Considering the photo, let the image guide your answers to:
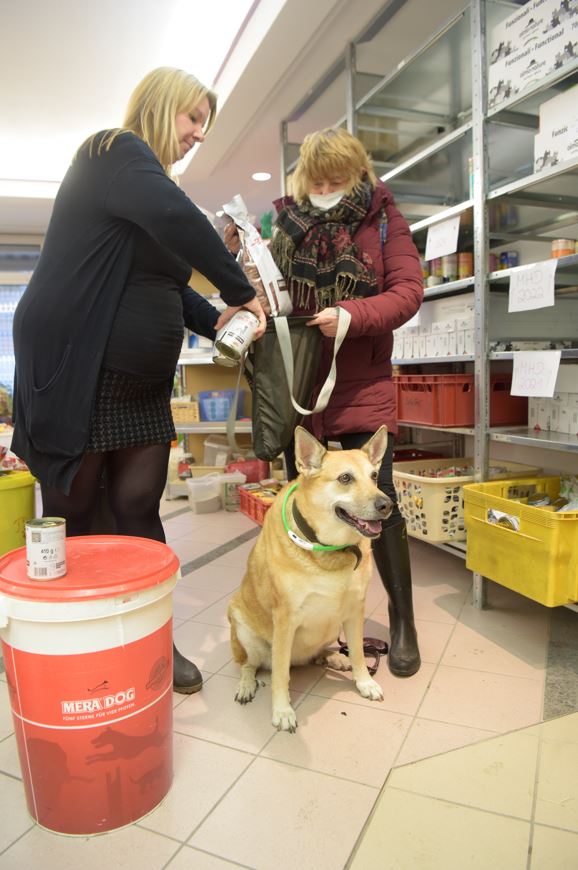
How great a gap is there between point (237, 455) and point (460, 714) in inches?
128

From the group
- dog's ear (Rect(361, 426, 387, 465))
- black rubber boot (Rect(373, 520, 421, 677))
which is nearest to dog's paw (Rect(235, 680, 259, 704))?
black rubber boot (Rect(373, 520, 421, 677))

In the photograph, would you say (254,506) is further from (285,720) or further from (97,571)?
(97,571)

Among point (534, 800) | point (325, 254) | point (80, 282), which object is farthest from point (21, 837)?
point (325, 254)

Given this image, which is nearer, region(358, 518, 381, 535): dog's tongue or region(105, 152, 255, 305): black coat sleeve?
region(105, 152, 255, 305): black coat sleeve

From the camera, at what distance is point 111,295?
141cm

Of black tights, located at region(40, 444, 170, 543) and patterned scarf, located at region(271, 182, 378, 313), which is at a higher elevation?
patterned scarf, located at region(271, 182, 378, 313)

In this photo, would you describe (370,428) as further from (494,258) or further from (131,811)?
(494,258)

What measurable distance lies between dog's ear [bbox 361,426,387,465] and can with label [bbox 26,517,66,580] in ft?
2.87

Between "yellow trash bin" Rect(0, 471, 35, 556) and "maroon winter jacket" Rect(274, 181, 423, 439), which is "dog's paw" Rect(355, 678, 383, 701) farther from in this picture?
"yellow trash bin" Rect(0, 471, 35, 556)


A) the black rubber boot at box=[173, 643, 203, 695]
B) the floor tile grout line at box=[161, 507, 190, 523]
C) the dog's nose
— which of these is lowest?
the floor tile grout line at box=[161, 507, 190, 523]

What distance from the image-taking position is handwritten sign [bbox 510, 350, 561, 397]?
195cm

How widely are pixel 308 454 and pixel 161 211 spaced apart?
28.5 inches

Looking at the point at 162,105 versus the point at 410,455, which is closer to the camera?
the point at 162,105

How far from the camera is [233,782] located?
136cm
